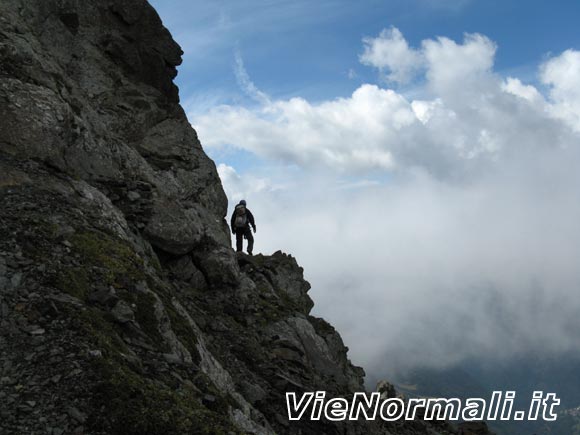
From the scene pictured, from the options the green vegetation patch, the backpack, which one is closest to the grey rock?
the green vegetation patch

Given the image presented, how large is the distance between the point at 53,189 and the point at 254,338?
1289 centimetres

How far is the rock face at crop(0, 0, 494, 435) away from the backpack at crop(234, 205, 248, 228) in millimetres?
2761

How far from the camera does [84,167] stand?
25.0 meters

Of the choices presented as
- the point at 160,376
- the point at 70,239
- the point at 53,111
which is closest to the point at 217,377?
the point at 160,376

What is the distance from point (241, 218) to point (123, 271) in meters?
24.5

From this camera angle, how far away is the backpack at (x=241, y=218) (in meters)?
41.2

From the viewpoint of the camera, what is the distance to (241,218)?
4116 centimetres

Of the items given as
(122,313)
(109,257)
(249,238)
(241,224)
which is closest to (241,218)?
(241,224)

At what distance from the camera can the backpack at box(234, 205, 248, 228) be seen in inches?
1620

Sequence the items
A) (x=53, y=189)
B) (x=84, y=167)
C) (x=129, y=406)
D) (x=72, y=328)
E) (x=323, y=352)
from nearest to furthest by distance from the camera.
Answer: (x=129, y=406), (x=72, y=328), (x=53, y=189), (x=84, y=167), (x=323, y=352)

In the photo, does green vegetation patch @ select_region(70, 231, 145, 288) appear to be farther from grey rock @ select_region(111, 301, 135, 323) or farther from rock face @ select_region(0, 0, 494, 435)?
grey rock @ select_region(111, 301, 135, 323)

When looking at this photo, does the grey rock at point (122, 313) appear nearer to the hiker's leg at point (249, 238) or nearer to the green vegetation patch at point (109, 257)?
the green vegetation patch at point (109, 257)

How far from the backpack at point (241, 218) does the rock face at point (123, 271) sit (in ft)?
9.06

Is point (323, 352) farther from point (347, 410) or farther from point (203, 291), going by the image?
point (203, 291)
